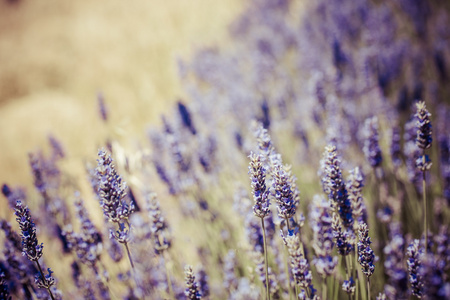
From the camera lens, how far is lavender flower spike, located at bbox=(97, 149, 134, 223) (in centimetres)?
144

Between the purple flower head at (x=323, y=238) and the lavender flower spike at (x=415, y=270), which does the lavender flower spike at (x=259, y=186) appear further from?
the lavender flower spike at (x=415, y=270)

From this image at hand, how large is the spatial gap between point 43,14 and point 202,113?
28.4 feet

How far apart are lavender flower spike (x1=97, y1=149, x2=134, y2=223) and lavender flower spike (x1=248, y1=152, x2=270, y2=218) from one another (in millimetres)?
707

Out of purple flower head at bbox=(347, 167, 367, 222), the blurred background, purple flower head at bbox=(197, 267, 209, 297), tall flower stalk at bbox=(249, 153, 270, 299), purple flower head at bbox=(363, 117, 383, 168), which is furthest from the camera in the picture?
the blurred background

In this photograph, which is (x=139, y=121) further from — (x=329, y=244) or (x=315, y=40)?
(x=329, y=244)

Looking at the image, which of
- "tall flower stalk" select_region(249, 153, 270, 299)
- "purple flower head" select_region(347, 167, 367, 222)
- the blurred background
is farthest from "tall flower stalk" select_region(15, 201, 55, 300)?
the blurred background

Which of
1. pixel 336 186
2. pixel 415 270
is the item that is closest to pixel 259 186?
pixel 336 186

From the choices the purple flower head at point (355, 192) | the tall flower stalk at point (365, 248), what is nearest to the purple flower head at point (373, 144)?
the purple flower head at point (355, 192)

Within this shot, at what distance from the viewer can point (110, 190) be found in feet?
4.77

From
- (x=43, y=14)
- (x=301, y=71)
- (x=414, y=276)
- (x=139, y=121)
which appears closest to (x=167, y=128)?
(x=414, y=276)

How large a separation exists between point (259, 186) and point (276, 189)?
0.09m

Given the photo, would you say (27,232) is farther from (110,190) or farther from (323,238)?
(323,238)

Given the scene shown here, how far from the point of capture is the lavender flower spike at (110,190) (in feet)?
4.73

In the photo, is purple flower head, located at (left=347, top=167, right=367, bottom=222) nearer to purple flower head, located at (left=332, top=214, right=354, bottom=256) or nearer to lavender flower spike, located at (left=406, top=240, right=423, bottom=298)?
purple flower head, located at (left=332, top=214, right=354, bottom=256)
